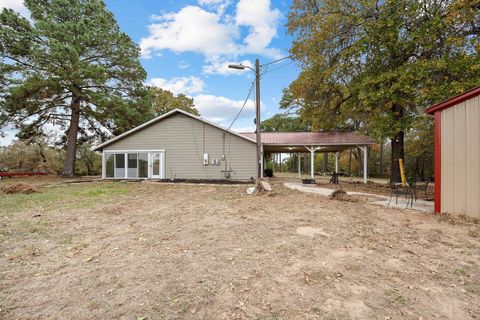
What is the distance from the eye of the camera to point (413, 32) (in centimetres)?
1017

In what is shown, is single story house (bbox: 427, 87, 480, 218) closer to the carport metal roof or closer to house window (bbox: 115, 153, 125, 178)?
the carport metal roof

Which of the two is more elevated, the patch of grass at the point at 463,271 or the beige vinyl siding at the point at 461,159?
the beige vinyl siding at the point at 461,159

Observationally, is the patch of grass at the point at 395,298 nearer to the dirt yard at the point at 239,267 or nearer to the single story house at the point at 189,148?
the dirt yard at the point at 239,267

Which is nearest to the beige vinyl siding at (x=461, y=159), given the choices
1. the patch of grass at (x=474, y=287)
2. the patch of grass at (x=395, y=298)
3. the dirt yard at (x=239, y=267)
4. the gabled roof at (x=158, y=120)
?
the dirt yard at (x=239, y=267)

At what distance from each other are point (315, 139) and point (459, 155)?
10006 mm

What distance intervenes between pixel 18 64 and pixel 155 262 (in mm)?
20302

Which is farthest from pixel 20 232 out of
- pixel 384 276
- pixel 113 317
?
pixel 384 276

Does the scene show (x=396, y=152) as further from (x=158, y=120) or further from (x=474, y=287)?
(x=158, y=120)

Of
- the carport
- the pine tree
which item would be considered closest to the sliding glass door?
the pine tree

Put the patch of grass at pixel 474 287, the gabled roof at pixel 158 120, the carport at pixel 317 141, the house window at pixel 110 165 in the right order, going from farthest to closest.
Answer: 1. the house window at pixel 110 165
2. the gabled roof at pixel 158 120
3. the carport at pixel 317 141
4. the patch of grass at pixel 474 287

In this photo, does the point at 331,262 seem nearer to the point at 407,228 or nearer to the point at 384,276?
the point at 384,276

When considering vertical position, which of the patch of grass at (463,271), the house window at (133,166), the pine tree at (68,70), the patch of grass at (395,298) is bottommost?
the patch of grass at (463,271)

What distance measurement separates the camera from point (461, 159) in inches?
227

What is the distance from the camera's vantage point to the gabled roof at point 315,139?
585 inches
